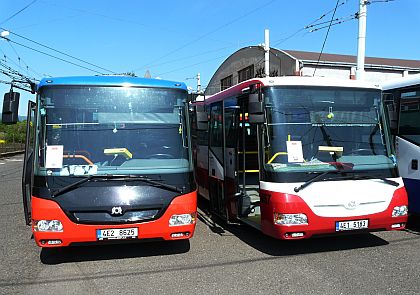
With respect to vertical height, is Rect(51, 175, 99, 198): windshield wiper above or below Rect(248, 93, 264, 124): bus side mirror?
below

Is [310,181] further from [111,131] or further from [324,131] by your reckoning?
[111,131]

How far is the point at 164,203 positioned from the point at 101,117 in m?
1.54

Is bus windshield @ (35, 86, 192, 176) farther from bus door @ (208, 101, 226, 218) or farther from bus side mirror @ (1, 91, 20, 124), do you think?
bus door @ (208, 101, 226, 218)

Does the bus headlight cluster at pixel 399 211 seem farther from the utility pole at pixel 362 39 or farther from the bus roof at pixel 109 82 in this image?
the utility pole at pixel 362 39

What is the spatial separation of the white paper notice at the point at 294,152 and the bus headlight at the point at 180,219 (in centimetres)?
164

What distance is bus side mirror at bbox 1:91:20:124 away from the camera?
19.9 ft

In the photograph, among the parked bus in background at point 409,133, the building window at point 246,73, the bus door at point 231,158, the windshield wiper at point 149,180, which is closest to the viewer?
the windshield wiper at point 149,180

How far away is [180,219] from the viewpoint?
5.48m

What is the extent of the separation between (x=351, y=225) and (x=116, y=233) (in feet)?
10.6

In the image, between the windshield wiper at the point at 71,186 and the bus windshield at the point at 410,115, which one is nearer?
the windshield wiper at the point at 71,186

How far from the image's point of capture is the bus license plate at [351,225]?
556cm

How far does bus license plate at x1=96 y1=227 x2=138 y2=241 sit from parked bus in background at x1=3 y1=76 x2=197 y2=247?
1cm

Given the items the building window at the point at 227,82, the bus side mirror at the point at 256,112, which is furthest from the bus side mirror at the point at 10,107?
the building window at the point at 227,82

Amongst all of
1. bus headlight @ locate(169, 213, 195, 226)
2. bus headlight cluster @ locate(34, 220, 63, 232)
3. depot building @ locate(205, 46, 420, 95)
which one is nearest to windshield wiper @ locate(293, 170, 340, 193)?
bus headlight @ locate(169, 213, 195, 226)
